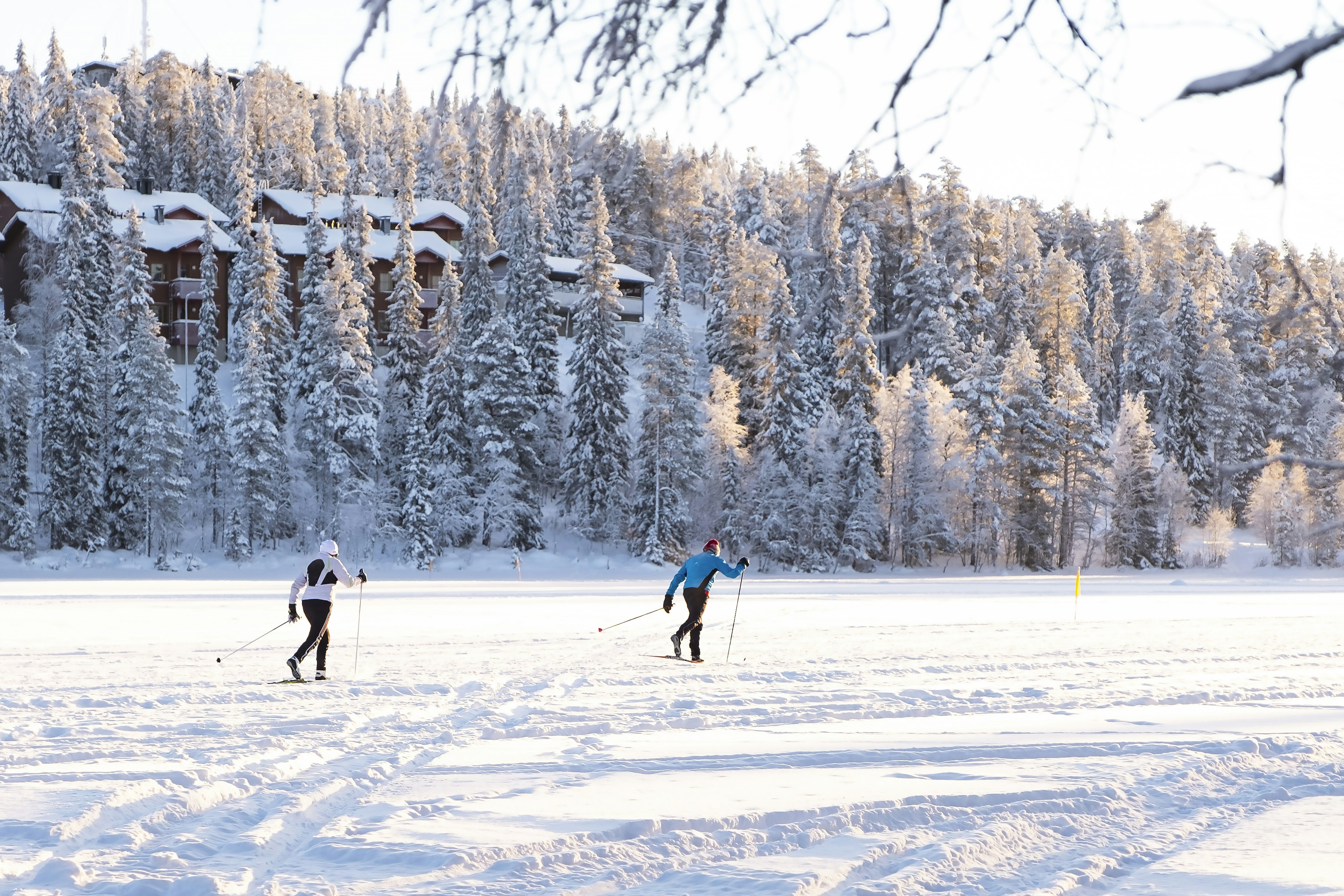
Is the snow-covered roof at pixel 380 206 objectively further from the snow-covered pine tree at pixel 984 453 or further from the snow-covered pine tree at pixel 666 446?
the snow-covered pine tree at pixel 984 453

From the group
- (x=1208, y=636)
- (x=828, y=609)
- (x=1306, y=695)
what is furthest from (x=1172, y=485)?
(x=1306, y=695)

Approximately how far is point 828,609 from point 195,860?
2252 cm

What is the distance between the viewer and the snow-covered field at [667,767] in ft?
21.5

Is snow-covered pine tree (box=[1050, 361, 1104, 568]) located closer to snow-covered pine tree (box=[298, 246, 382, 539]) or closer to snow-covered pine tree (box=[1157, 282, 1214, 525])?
snow-covered pine tree (box=[1157, 282, 1214, 525])

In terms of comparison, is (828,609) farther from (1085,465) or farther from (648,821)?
(1085,465)

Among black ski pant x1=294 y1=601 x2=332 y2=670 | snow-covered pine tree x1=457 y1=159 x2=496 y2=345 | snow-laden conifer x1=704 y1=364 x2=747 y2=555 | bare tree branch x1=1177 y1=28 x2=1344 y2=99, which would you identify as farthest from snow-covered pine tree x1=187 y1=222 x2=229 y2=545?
bare tree branch x1=1177 y1=28 x2=1344 y2=99

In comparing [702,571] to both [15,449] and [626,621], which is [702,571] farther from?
[15,449]

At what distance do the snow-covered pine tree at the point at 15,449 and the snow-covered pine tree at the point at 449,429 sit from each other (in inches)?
584

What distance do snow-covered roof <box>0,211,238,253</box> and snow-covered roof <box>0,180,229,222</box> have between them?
2.33 feet

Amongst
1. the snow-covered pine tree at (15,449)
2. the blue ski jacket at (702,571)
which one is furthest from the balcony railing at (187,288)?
the blue ski jacket at (702,571)

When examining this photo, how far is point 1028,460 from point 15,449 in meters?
42.1

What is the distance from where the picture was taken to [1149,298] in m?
69.0

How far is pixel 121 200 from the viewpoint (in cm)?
6738

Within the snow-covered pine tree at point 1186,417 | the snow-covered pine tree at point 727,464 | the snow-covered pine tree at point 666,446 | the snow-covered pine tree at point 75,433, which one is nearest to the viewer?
the snow-covered pine tree at point 75,433
